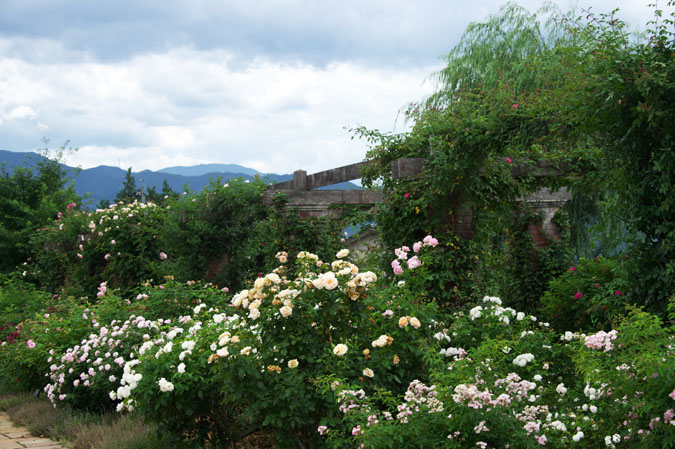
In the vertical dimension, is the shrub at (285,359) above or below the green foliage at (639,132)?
below

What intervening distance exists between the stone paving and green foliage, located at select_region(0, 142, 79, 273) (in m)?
12.4

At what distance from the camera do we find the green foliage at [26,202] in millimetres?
17656

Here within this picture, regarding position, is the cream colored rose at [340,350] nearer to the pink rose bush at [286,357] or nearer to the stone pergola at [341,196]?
the pink rose bush at [286,357]

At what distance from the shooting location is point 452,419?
9.63 ft

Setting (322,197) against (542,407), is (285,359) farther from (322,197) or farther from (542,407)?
(322,197)

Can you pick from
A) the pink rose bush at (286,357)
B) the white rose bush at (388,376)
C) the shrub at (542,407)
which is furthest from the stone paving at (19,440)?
the shrub at (542,407)

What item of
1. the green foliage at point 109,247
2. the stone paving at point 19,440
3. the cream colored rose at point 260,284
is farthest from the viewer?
the green foliage at point 109,247

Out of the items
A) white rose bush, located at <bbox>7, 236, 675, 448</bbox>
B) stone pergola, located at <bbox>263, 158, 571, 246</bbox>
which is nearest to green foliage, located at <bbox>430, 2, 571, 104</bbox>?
stone pergola, located at <bbox>263, 158, 571, 246</bbox>

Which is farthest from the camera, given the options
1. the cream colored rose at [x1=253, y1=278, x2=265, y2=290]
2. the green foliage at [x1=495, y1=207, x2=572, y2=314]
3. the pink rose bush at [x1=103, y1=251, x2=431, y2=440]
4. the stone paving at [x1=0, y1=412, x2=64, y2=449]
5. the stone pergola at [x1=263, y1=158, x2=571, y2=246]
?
the green foliage at [x1=495, y1=207, x2=572, y2=314]

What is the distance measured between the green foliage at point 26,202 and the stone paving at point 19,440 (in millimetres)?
12359

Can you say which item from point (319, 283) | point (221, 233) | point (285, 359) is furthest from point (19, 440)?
point (221, 233)

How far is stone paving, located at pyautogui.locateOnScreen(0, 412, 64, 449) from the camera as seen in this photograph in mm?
4996

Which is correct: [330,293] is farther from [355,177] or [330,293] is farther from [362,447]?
[355,177]

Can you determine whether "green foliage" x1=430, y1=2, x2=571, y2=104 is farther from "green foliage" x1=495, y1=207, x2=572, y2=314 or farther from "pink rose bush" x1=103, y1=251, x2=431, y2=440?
"pink rose bush" x1=103, y1=251, x2=431, y2=440
